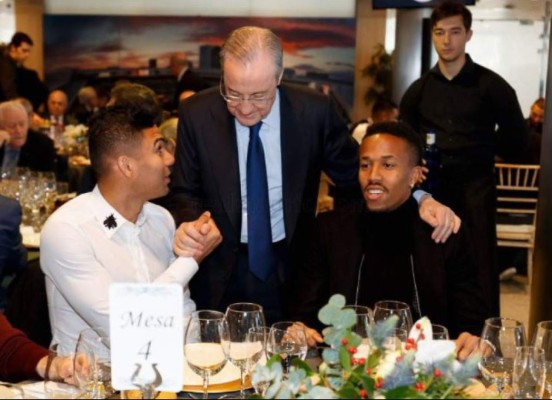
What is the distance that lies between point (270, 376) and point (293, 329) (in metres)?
0.60

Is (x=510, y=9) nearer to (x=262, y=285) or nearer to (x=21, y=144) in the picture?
(x=21, y=144)

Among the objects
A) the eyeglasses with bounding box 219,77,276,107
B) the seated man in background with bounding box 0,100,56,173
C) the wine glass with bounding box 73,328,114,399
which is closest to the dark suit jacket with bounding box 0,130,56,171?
the seated man in background with bounding box 0,100,56,173

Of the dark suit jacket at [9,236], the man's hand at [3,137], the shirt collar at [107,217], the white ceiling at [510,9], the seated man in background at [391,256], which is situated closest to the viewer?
the shirt collar at [107,217]

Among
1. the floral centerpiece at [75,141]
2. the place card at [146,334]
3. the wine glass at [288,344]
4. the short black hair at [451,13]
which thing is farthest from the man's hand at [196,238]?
the floral centerpiece at [75,141]

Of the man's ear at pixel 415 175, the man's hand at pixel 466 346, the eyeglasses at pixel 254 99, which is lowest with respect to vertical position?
the man's hand at pixel 466 346

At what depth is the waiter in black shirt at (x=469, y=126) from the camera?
476 cm

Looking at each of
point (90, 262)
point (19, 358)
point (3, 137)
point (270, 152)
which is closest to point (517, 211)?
point (3, 137)

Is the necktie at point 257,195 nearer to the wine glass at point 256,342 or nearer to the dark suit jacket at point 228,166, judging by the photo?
the dark suit jacket at point 228,166

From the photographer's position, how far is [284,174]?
3.24 m

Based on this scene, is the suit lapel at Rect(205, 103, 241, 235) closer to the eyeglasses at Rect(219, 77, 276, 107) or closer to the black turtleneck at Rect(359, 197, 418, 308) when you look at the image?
the eyeglasses at Rect(219, 77, 276, 107)

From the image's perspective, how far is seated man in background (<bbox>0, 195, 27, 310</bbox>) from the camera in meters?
3.31

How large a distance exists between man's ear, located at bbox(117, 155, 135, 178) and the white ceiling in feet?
30.0

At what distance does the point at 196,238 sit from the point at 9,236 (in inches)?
40.3

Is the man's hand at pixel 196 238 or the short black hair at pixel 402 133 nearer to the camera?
the man's hand at pixel 196 238
